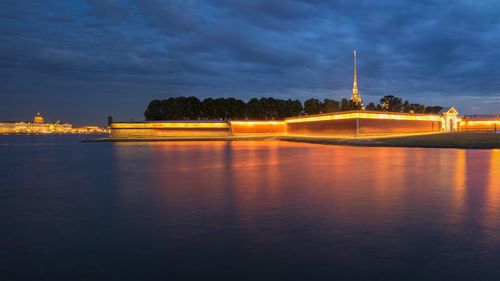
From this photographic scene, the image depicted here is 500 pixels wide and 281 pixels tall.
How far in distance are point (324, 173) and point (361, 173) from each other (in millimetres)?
2167

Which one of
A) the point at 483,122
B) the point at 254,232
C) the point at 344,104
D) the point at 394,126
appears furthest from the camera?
the point at 344,104

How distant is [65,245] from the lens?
8125 millimetres

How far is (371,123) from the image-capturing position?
74250 mm

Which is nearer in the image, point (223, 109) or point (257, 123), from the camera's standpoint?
point (257, 123)

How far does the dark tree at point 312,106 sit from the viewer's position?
146 meters

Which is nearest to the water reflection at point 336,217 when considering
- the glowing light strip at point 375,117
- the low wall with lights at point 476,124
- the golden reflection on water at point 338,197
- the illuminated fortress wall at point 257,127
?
the golden reflection on water at point 338,197

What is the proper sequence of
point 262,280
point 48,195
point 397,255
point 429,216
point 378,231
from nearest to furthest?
point 262,280 → point 397,255 → point 378,231 → point 429,216 → point 48,195

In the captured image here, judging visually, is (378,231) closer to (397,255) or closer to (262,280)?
(397,255)

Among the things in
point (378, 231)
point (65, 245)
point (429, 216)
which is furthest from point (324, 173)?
point (65, 245)

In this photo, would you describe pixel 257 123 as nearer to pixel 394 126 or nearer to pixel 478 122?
pixel 394 126

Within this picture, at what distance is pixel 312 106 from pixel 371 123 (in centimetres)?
7348

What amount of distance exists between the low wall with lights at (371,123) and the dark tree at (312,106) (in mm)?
50814

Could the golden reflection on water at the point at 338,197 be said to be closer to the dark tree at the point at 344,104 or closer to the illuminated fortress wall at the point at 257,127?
the illuminated fortress wall at the point at 257,127

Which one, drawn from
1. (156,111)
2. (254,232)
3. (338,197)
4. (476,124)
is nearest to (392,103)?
(476,124)
